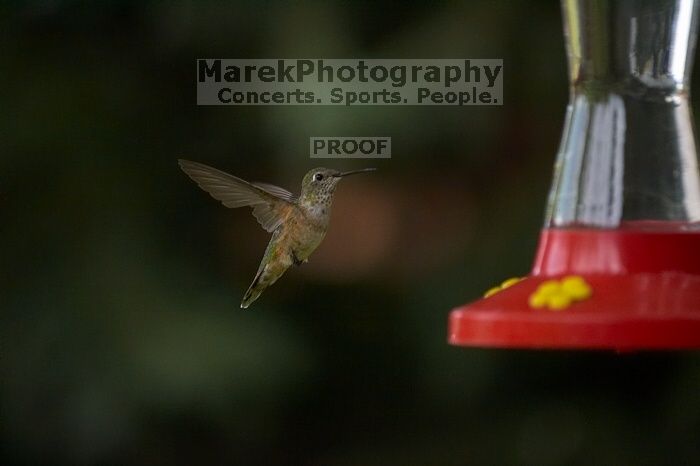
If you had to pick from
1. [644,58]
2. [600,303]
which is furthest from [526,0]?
[600,303]

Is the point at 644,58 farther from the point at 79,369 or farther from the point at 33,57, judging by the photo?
the point at 79,369

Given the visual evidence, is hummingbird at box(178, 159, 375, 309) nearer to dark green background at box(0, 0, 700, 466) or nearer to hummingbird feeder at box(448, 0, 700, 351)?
dark green background at box(0, 0, 700, 466)

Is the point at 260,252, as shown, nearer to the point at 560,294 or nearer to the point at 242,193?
the point at 242,193

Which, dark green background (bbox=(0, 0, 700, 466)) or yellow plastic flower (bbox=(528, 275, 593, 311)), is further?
dark green background (bbox=(0, 0, 700, 466))

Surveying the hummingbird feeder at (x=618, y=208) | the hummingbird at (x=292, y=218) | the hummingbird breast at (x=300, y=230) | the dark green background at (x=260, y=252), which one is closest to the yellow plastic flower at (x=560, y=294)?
the hummingbird feeder at (x=618, y=208)

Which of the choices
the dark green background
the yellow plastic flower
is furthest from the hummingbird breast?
the yellow plastic flower

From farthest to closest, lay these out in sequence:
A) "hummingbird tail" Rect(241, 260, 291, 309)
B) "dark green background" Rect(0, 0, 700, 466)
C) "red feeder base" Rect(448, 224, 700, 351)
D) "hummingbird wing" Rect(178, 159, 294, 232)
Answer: "dark green background" Rect(0, 0, 700, 466)
"hummingbird tail" Rect(241, 260, 291, 309)
"hummingbird wing" Rect(178, 159, 294, 232)
"red feeder base" Rect(448, 224, 700, 351)

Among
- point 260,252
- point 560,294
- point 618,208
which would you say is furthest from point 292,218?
point 560,294

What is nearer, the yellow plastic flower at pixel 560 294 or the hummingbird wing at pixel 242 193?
the yellow plastic flower at pixel 560 294

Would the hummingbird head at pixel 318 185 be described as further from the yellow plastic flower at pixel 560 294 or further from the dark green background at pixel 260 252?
the yellow plastic flower at pixel 560 294
